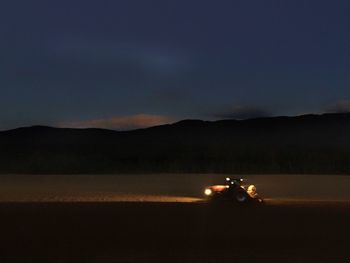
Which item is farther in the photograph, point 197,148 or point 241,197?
point 197,148

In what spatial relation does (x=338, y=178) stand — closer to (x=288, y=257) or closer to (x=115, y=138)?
(x=288, y=257)

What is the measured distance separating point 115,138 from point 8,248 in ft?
260

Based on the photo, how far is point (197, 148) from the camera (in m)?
63.3

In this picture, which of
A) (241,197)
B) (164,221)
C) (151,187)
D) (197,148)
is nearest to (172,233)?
(164,221)

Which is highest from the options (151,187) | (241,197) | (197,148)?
(197,148)

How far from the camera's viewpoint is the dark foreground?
13.6 metres

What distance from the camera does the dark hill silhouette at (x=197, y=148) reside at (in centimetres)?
4300

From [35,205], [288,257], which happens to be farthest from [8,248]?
[35,205]

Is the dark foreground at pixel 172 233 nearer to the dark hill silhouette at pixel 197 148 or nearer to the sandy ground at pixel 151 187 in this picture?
the sandy ground at pixel 151 187

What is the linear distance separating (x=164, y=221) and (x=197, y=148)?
43437 millimetres

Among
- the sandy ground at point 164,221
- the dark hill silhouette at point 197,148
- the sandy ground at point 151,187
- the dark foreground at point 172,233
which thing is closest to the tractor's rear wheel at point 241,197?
the sandy ground at point 164,221

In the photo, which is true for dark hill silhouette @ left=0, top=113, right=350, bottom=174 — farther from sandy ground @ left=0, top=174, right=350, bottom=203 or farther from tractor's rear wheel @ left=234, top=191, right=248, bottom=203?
tractor's rear wheel @ left=234, top=191, right=248, bottom=203

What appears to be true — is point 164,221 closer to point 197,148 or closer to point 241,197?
point 241,197

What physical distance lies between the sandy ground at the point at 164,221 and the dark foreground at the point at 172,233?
0.02 metres
